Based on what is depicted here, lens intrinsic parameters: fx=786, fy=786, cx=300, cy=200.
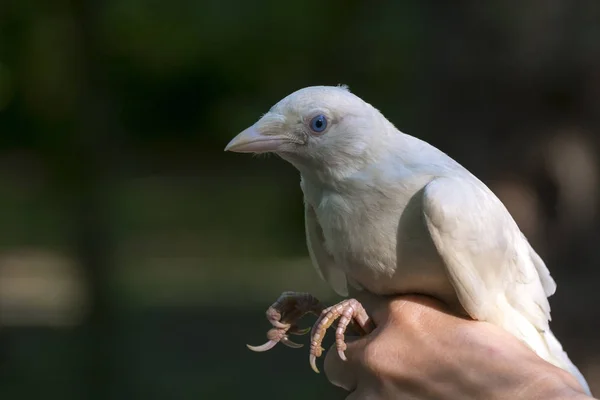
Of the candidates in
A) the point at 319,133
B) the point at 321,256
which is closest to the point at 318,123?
the point at 319,133

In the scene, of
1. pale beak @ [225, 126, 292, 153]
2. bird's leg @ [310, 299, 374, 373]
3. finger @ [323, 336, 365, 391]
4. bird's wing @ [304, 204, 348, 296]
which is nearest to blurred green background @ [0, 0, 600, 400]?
bird's wing @ [304, 204, 348, 296]

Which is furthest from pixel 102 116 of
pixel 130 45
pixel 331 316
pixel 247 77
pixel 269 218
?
pixel 269 218

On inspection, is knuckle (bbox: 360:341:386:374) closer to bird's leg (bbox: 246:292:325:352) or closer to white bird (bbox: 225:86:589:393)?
white bird (bbox: 225:86:589:393)

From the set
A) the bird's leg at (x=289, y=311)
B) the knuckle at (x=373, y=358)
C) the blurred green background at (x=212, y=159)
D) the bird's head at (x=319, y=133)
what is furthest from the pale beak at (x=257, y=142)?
the blurred green background at (x=212, y=159)

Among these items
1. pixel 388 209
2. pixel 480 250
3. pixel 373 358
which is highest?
pixel 388 209

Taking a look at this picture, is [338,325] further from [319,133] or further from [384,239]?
[319,133]

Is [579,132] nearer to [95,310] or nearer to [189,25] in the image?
[95,310]
